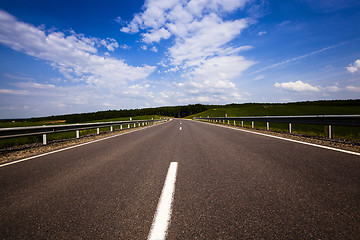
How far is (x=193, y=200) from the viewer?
2238 millimetres

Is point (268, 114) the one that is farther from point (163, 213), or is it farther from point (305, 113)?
point (163, 213)

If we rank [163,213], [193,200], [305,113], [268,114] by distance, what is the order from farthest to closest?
[268,114] → [305,113] → [193,200] → [163,213]

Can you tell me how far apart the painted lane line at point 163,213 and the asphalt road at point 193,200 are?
0.06m

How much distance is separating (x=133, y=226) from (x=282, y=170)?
118 inches

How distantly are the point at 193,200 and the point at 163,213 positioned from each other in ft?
1.58

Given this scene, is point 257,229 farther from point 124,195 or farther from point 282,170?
point 282,170

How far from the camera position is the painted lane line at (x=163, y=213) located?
1592 mm

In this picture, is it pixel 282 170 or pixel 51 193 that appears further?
pixel 282 170

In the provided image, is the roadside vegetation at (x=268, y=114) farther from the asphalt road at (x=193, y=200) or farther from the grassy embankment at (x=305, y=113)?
the asphalt road at (x=193, y=200)

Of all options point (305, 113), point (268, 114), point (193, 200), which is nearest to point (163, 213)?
point (193, 200)

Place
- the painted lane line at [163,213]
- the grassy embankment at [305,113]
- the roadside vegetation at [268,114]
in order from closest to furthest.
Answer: the painted lane line at [163,213], the roadside vegetation at [268,114], the grassy embankment at [305,113]

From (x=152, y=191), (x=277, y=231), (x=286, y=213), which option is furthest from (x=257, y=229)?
(x=152, y=191)

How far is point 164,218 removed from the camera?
1.83 m

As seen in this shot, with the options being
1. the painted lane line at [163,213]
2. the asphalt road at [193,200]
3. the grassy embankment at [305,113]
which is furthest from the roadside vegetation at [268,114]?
the painted lane line at [163,213]
